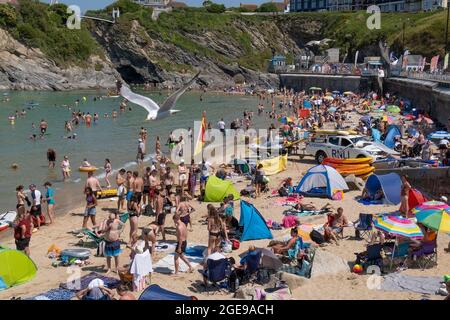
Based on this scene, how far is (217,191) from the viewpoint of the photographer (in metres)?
16.6

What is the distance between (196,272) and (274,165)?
34.6ft

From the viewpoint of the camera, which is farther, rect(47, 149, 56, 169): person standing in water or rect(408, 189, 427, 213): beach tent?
rect(47, 149, 56, 169): person standing in water

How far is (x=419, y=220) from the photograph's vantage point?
10500 mm

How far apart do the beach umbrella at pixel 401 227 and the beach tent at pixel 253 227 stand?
294cm

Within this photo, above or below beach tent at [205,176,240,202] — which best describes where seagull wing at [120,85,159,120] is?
above

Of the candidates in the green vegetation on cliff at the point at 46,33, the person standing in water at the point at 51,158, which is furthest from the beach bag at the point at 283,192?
the green vegetation on cliff at the point at 46,33

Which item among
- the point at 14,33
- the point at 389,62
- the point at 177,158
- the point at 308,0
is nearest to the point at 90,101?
the point at 14,33

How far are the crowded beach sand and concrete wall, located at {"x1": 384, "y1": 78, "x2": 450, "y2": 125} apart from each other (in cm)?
1724

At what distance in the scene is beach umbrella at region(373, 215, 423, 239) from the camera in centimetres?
1024

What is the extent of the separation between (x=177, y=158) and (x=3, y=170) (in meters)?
7.40

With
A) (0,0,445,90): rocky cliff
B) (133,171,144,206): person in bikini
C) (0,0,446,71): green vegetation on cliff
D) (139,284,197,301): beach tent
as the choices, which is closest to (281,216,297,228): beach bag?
(133,171,144,206): person in bikini

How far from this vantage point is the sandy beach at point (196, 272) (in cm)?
947

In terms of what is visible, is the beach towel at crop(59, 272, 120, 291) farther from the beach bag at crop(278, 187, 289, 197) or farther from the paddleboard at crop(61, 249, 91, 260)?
the beach bag at crop(278, 187, 289, 197)

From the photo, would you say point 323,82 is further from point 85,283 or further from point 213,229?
point 85,283
